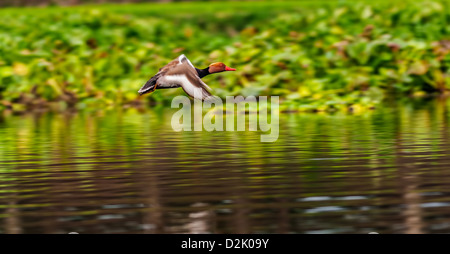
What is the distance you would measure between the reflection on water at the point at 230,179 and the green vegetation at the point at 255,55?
4.04m

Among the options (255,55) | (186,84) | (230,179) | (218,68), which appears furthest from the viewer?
(255,55)

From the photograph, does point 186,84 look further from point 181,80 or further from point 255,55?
point 255,55

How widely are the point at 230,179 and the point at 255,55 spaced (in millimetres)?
10450

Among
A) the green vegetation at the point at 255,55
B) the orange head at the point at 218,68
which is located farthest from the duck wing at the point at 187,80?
the green vegetation at the point at 255,55

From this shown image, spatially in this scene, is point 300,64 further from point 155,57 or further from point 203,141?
point 203,141

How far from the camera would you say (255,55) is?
2011 cm

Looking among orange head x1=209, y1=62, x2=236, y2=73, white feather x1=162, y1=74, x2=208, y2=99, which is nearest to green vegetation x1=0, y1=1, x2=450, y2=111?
orange head x1=209, y1=62, x2=236, y2=73

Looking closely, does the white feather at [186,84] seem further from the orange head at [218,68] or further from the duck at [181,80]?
the orange head at [218,68]

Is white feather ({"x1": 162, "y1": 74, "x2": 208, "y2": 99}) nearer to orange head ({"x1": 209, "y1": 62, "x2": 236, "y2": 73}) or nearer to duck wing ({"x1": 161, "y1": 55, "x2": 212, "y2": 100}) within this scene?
duck wing ({"x1": 161, "y1": 55, "x2": 212, "y2": 100})

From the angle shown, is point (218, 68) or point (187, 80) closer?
point (187, 80)

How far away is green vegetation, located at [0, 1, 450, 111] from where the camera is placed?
19.4 m

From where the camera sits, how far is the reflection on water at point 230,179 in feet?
25.8

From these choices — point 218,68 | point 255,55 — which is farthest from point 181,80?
point 255,55
